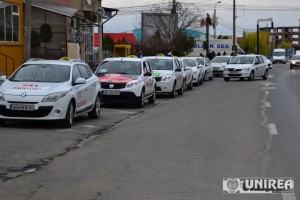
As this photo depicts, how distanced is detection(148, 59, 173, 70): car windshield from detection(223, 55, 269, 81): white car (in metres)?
12.4

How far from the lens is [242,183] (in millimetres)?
7457

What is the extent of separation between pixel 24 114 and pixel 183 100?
10.3 m

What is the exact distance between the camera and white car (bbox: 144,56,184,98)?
22769 mm

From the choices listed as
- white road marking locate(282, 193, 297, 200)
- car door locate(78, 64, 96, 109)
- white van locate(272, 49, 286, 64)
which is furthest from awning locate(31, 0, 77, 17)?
white van locate(272, 49, 286, 64)

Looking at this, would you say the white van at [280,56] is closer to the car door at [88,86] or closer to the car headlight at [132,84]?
the car headlight at [132,84]

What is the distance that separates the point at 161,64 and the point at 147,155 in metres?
14.7

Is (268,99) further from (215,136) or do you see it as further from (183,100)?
(215,136)

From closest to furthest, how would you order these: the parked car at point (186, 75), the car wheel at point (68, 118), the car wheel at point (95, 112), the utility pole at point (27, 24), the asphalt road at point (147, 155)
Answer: the asphalt road at point (147, 155) < the car wheel at point (68, 118) < the car wheel at point (95, 112) < the utility pole at point (27, 24) < the parked car at point (186, 75)

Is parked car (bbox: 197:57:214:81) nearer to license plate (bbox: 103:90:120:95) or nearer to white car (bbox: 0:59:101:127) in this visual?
license plate (bbox: 103:90:120:95)

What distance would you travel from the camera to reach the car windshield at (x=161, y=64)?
2378 cm

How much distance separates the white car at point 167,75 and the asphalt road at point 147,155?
6.38m

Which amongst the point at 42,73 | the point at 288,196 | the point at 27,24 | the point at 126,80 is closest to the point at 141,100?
the point at 126,80

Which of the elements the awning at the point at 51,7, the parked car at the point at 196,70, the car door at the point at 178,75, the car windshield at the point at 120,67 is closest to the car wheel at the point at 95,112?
the car windshield at the point at 120,67

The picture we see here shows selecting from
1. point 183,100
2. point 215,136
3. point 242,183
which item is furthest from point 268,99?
point 242,183
